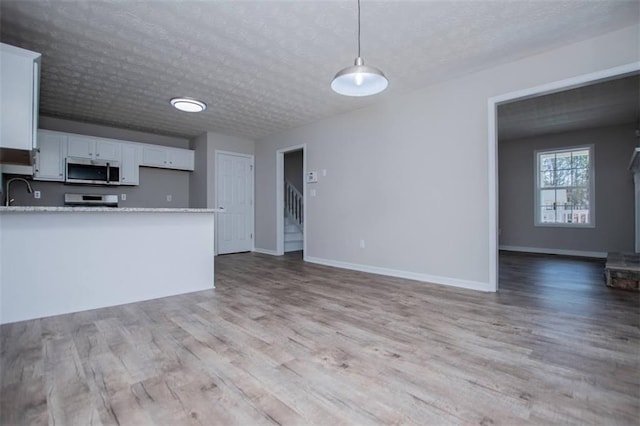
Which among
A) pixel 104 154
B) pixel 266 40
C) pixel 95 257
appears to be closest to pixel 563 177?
pixel 266 40

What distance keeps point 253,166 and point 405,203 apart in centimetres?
398

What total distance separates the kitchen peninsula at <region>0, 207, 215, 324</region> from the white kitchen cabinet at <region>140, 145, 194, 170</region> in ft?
10.4

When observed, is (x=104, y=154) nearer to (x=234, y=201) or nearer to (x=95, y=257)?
(x=234, y=201)

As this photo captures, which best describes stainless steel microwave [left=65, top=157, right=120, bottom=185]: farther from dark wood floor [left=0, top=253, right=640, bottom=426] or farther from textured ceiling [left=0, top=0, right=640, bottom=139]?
dark wood floor [left=0, top=253, right=640, bottom=426]

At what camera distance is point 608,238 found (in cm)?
602

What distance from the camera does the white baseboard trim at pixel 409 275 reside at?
3612 mm

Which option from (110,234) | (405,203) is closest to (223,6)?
(110,234)

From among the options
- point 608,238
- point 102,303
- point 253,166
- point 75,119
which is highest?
point 75,119

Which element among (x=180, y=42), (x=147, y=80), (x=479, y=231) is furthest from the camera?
(x=147, y=80)

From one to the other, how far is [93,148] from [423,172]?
553 centimetres

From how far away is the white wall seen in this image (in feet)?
10.8

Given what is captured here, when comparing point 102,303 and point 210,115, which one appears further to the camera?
point 210,115

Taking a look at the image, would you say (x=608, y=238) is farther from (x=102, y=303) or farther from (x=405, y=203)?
(x=102, y=303)

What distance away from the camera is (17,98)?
245 centimetres
